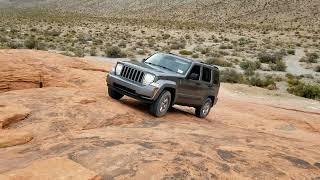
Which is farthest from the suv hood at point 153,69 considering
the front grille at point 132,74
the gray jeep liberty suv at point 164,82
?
the front grille at point 132,74

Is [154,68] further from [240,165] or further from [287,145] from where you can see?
[240,165]

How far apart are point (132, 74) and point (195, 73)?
2.19 metres

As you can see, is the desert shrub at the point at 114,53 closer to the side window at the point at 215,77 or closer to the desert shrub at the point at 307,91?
the desert shrub at the point at 307,91

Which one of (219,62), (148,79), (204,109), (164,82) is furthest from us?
(219,62)

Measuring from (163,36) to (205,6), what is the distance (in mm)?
55447

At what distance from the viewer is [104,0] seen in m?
161

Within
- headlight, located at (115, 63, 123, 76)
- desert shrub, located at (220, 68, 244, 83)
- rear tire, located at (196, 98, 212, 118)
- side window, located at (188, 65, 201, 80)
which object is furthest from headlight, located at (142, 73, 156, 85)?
desert shrub, located at (220, 68, 244, 83)

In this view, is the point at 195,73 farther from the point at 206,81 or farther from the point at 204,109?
the point at 204,109

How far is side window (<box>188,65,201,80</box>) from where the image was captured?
43.9ft

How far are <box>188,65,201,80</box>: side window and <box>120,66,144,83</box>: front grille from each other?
5.62ft

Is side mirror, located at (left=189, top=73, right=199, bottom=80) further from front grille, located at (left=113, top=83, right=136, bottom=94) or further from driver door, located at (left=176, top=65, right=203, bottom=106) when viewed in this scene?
front grille, located at (left=113, top=83, right=136, bottom=94)

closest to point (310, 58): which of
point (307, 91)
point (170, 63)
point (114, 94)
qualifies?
point (307, 91)

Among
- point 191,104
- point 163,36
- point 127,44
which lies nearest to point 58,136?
point 191,104

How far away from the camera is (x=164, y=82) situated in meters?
12.1
